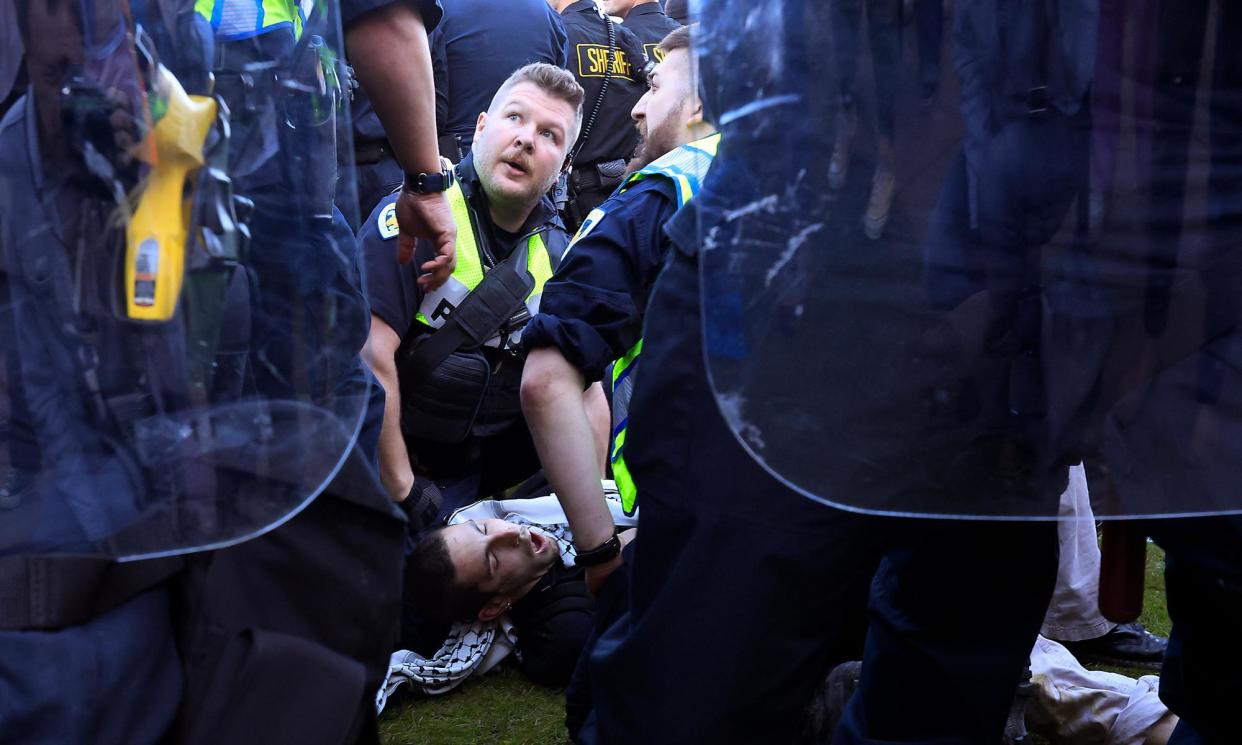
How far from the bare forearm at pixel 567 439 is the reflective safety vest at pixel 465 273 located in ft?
2.72

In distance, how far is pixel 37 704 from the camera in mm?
1176

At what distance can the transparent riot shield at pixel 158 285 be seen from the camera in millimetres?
1131

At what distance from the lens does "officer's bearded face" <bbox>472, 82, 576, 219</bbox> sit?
322 cm

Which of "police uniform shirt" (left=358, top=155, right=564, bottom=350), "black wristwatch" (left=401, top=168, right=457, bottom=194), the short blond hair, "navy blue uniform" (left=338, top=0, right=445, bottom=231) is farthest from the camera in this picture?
"navy blue uniform" (left=338, top=0, right=445, bottom=231)

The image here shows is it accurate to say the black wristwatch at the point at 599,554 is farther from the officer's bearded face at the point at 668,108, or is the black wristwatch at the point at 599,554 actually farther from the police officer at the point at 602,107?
the police officer at the point at 602,107

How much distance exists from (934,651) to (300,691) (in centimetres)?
76

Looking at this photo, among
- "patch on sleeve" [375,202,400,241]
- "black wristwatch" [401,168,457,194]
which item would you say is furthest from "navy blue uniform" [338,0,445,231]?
"black wristwatch" [401,168,457,194]

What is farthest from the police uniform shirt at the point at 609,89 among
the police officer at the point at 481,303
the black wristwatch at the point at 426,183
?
the black wristwatch at the point at 426,183

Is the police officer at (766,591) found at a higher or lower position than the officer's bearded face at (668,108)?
lower

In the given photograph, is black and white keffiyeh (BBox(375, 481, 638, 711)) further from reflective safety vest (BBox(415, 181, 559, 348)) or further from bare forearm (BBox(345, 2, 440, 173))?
bare forearm (BBox(345, 2, 440, 173))

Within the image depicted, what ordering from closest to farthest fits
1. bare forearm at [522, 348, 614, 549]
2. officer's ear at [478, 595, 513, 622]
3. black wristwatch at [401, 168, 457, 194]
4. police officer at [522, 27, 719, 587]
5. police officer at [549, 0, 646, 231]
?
black wristwatch at [401, 168, 457, 194] < police officer at [522, 27, 719, 587] < bare forearm at [522, 348, 614, 549] < officer's ear at [478, 595, 513, 622] < police officer at [549, 0, 646, 231]

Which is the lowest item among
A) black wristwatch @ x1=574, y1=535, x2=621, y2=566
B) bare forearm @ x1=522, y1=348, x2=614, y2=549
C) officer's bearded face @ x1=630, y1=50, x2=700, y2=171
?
black wristwatch @ x1=574, y1=535, x2=621, y2=566

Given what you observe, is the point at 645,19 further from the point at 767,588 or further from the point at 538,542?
the point at 767,588

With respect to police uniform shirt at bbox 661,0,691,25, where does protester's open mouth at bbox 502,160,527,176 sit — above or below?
below
